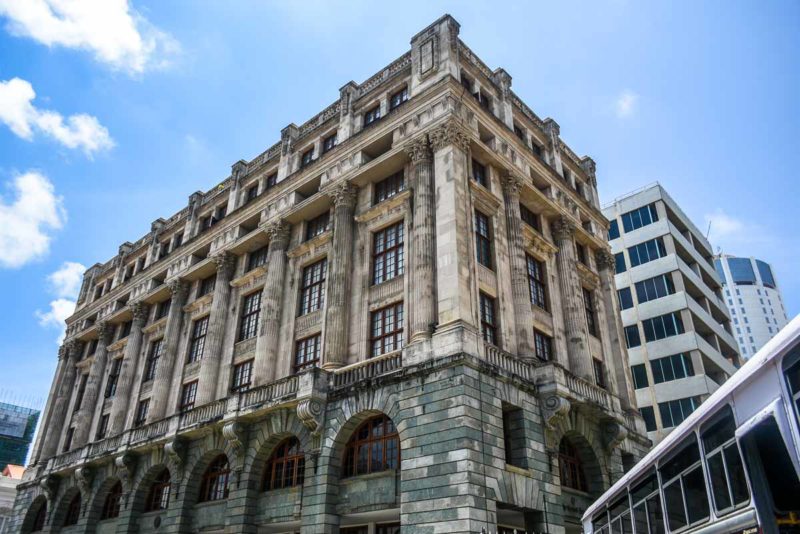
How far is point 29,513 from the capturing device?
44312 millimetres

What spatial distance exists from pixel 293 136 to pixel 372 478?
25.6 m

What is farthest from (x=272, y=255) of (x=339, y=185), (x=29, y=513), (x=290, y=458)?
(x=29, y=513)

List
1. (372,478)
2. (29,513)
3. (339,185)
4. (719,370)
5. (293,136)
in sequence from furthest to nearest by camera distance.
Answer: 1. (719,370)
2. (29,513)
3. (293,136)
4. (339,185)
5. (372,478)

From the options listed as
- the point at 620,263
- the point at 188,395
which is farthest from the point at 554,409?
the point at 620,263

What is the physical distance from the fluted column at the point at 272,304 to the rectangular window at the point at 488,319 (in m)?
12.4

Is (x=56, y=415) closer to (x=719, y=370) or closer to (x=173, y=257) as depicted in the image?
(x=173, y=257)

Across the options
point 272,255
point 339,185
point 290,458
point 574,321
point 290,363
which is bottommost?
point 290,458

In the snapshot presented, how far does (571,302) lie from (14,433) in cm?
10216

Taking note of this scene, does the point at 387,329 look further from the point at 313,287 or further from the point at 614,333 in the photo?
the point at 614,333

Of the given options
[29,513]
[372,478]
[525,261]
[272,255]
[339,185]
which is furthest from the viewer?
[29,513]

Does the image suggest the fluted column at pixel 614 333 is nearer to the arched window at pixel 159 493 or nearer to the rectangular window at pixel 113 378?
the arched window at pixel 159 493

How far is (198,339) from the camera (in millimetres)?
40688

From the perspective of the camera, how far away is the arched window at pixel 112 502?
3786 cm

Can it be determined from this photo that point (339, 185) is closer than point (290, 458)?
No
